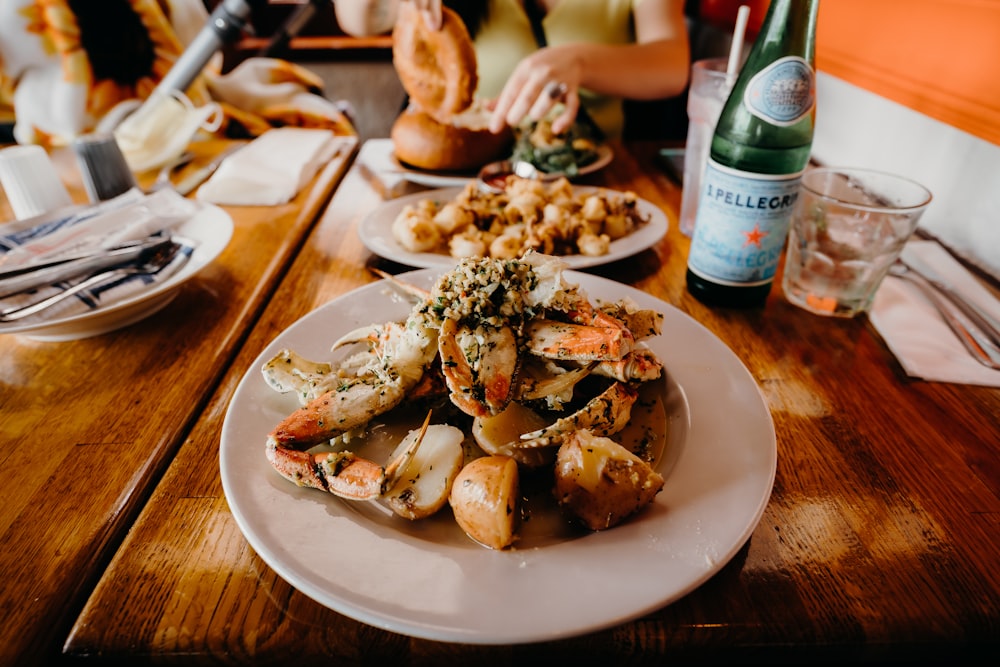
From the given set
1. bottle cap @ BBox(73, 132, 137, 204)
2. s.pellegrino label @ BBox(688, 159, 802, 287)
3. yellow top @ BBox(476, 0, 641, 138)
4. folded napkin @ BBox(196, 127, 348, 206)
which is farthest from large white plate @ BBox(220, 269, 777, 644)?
yellow top @ BBox(476, 0, 641, 138)

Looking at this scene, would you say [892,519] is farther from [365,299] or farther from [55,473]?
[55,473]

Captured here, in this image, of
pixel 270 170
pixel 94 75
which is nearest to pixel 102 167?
pixel 270 170

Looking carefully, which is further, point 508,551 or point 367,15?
point 367,15

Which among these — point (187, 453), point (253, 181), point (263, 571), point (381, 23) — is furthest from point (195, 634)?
point (381, 23)

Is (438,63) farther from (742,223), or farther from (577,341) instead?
(577,341)

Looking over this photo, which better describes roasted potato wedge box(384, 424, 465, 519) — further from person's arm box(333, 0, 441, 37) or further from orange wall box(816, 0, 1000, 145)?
person's arm box(333, 0, 441, 37)

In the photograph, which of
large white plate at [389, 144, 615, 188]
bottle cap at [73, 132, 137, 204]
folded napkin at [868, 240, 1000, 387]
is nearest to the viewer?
folded napkin at [868, 240, 1000, 387]
